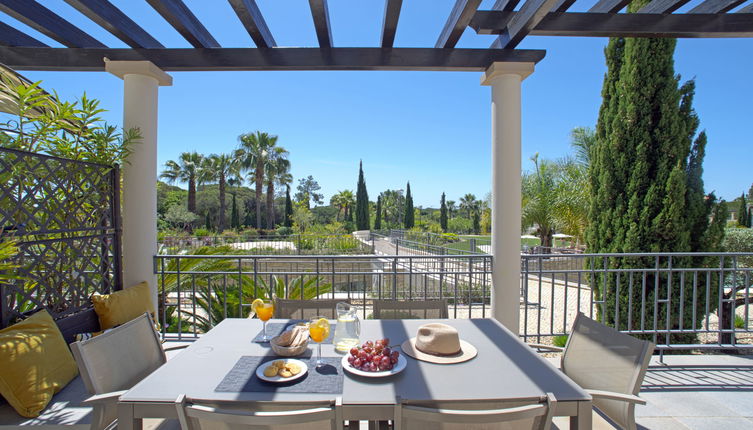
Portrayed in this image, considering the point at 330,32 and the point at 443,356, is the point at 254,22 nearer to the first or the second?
the point at 330,32

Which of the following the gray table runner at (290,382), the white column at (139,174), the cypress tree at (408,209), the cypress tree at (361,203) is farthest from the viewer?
the cypress tree at (408,209)

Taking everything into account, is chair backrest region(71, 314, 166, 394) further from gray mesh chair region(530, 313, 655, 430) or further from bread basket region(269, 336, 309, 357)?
gray mesh chair region(530, 313, 655, 430)

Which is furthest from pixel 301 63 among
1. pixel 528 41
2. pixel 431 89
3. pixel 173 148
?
pixel 173 148

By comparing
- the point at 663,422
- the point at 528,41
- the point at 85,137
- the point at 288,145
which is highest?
the point at 288,145

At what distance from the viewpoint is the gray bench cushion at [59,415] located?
1.51 m

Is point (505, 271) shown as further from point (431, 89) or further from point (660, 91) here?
point (431, 89)

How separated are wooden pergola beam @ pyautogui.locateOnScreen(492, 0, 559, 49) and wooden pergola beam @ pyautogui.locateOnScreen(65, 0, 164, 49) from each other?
109 inches

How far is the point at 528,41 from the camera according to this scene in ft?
9.16

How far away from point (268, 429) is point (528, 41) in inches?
123

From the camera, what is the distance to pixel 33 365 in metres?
1.66

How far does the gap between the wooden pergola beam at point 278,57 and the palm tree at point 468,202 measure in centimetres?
4165

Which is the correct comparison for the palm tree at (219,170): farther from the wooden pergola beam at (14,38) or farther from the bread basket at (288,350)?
the bread basket at (288,350)

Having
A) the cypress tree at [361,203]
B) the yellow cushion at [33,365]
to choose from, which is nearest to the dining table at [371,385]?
the yellow cushion at [33,365]

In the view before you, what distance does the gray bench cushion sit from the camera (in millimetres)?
1515
